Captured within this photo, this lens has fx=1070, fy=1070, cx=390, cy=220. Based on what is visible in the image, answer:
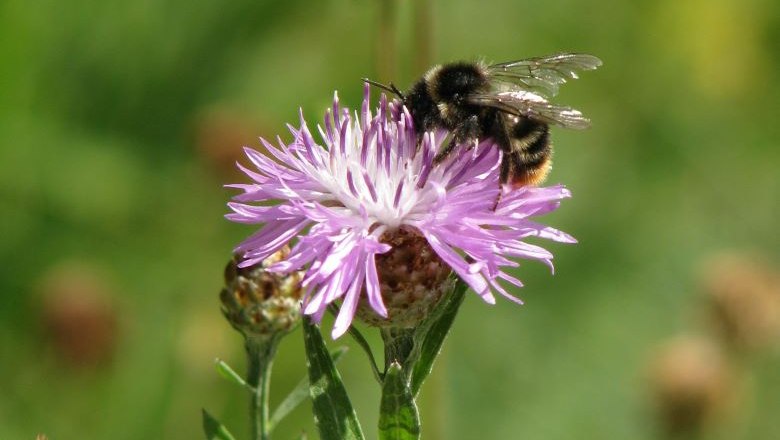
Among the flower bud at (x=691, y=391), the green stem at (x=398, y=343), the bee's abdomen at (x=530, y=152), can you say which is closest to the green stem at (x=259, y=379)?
the green stem at (x=398, y=343)

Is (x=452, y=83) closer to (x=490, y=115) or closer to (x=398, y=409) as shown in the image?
(x=490, y=115)

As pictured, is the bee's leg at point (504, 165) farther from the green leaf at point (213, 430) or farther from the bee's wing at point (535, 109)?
the green leaf at point (213, 430)

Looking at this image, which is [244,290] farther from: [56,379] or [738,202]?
[738,202]

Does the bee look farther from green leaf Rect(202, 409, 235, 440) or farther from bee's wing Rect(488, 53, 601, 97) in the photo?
green leaf Rect(202, 409, 235, 440)

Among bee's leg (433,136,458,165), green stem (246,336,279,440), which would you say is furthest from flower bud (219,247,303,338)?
bee's leg (433,136,458,165)

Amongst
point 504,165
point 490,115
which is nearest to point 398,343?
point 504,165

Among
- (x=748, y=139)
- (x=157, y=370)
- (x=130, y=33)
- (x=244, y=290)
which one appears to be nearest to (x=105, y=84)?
(x=130, y=33)

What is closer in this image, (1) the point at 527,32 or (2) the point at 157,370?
(2) the point at 157,370
